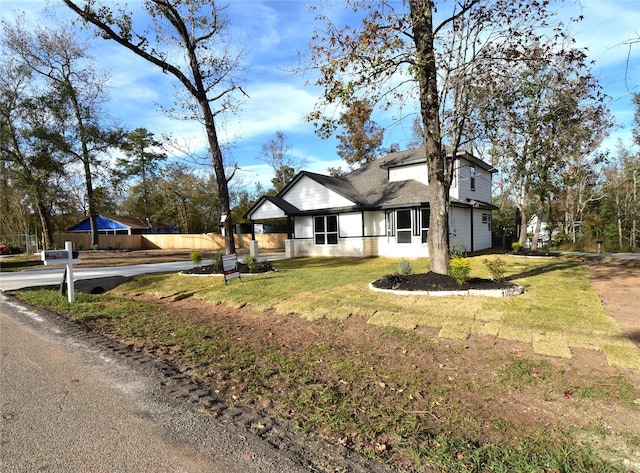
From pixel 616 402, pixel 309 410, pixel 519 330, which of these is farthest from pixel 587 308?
pixel 309 410

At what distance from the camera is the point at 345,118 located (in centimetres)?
837

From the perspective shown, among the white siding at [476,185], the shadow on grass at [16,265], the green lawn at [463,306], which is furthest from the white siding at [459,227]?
the shadow on grass at [16,265]

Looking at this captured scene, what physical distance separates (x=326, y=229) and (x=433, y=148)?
1174 cm

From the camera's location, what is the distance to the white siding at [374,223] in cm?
1837

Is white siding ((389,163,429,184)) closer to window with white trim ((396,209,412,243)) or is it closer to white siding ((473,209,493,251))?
window with white trim ((396,209,412,243))

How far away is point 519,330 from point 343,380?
2940mm

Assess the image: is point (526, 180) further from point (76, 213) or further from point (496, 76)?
point (76, 213)

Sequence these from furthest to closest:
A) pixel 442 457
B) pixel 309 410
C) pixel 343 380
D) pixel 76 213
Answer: pixel 76 213, pixel 343 380, pixel 309 410, pixel 442 457

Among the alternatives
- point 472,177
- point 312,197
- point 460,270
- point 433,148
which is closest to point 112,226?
point 312,197

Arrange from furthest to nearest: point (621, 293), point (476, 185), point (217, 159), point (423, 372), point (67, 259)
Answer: point (476, 185) → point (217, 159) → point (67, 259) → point (621, 293) → point (423, 372)

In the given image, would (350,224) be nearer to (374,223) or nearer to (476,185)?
(374,223)

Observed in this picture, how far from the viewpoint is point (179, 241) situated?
37000 millimetres

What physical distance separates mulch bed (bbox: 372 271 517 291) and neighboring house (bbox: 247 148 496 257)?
28.6ft

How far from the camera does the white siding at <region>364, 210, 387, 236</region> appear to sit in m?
18.4
